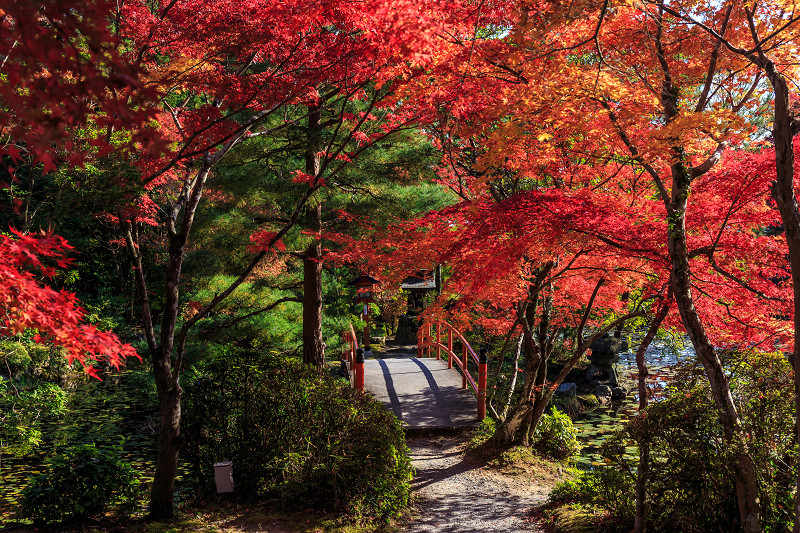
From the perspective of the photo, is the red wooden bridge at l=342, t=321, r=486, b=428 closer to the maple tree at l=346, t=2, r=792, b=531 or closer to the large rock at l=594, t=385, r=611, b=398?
the maple tree at l=346, t=2, r=792, b=531

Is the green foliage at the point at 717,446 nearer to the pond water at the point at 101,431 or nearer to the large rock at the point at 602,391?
the pond water at the point at 101,431

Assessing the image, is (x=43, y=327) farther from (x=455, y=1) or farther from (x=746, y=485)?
(x=746, y=485)

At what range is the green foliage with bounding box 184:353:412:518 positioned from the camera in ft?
17.0

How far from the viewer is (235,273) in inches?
443

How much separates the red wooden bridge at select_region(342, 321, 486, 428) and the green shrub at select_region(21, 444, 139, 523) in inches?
192

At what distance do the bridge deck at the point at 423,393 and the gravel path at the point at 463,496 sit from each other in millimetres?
886

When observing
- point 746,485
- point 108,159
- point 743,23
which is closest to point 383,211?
point 108,159

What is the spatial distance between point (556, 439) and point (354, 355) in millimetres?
4384

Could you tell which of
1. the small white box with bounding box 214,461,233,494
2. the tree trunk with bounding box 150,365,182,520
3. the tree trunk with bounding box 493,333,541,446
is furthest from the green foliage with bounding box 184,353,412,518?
the tree trunk with bounding box 493,333,541,446

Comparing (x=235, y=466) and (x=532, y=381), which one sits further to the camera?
(x=532, y=381)

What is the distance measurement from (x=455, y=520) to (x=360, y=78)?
4610mm

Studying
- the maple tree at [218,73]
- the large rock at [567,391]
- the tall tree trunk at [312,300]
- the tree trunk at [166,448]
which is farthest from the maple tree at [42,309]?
the large rock at [567,391]

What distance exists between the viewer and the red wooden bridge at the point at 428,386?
30.0 feet

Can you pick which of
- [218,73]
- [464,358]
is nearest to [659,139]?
[218,73]
